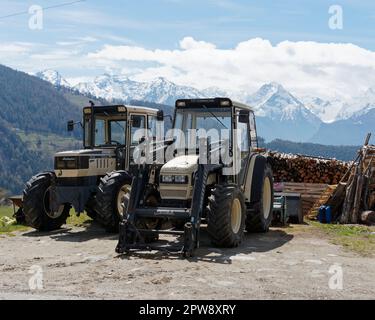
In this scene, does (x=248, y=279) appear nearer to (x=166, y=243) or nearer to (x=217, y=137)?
(x=166, y=243)

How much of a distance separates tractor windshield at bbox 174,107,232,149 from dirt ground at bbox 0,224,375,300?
7.22 feet

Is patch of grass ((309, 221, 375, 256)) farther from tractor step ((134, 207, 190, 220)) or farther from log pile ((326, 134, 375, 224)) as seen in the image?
tractor step ((134, 207, 190, 220))

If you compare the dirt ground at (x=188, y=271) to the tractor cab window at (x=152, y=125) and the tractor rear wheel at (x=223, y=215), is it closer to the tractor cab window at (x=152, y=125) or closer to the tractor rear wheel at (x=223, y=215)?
the tractor rear wheel at (x=223, y=215)

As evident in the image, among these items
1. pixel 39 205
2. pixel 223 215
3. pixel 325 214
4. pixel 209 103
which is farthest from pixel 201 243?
pixel 325 214

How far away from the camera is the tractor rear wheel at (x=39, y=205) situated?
13055 millimetres

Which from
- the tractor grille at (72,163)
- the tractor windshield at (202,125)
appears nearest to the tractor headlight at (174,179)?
the tractor windshield at (202,125)

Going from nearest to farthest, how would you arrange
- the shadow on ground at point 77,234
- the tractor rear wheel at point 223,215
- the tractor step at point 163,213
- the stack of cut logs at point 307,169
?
1. the tractor rear wheel at point 223,215
2. the tractor step at point 163,213
3. the shadow on ground at point 77,234
4. the stack of cut logs at point 307,169

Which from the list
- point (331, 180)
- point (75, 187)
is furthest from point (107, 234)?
point (331, 180)

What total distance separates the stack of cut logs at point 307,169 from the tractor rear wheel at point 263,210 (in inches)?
307

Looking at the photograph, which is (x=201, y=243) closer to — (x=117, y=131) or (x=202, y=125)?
(x=202, y=125)

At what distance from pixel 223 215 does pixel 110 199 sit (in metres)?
3.20

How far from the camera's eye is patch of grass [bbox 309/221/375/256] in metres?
11.2

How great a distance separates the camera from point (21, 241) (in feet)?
39.8
